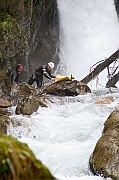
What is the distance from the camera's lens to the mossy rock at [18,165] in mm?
1337

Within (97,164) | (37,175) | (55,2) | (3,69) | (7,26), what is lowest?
(97,164)

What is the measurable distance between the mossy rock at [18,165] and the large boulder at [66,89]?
375 inches

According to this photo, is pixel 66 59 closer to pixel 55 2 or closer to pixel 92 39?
pixel 92 39

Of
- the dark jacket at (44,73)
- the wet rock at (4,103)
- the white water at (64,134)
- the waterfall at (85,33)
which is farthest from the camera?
the waterfall at (85,33)

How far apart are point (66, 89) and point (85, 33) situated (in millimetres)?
11772

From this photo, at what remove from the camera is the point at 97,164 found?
4.42 meters

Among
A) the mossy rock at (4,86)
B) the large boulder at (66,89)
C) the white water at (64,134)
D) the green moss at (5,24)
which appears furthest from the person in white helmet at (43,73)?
the green moss at (5,24)

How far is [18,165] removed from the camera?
1.34 m

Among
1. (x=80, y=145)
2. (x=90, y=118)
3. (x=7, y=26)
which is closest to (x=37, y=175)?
(x=80, y=145)

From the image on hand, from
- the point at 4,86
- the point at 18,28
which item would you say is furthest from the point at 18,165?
Answer: the point at 18,28

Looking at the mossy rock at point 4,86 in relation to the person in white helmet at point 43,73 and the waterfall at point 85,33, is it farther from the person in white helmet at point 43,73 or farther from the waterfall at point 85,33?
the waterfall at point 85,33

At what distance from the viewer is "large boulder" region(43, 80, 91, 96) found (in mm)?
10941

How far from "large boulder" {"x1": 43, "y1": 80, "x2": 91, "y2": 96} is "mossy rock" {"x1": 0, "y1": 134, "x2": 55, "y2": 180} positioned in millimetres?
9537

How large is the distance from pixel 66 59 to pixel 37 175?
65.2 feet
